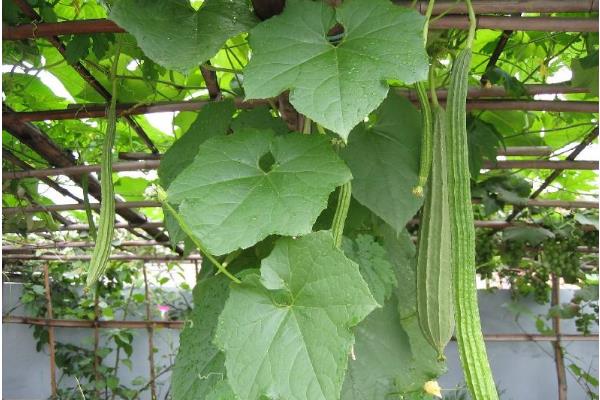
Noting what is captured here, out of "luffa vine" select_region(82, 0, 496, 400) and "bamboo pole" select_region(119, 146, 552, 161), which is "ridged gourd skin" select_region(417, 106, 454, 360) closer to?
"luffa vine" select_region(82, 0, 496, 400)

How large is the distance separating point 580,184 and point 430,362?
233 centimetres

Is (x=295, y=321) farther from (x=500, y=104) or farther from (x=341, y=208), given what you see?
(x=500, y=104)

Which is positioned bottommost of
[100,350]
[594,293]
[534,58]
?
[100,350]

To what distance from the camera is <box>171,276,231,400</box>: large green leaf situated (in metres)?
0.90

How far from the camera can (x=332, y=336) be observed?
684mm

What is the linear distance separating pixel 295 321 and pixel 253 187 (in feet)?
0.58

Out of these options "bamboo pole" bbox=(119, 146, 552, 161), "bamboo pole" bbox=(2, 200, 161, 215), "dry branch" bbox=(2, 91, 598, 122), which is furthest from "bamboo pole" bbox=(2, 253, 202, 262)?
"dry branch" bbox=(2, 91, 598, 122)

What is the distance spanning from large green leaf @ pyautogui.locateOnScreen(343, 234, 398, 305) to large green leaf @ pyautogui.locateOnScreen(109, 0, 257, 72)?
1.16 feet

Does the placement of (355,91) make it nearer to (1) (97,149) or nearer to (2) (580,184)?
(1) (97,149)

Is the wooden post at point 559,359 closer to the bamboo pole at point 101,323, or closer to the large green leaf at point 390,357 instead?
the bamboo pole at point 101,323

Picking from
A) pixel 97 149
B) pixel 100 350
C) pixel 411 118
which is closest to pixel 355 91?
pixel 411 118

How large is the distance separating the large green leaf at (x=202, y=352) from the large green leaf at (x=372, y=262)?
0.20m

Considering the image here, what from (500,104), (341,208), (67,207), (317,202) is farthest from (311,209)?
(67,207)

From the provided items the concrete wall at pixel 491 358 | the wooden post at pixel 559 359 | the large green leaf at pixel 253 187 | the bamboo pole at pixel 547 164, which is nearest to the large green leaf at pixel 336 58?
the large green leaf at pixel 253 187
